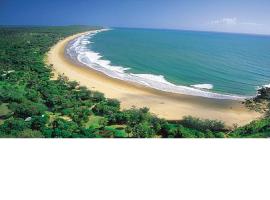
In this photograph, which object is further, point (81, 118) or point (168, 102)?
point (168, 102)

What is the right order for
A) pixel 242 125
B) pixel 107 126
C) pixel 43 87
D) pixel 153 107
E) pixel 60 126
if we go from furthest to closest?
pixel 43 87, pixel 153 107, pixel 242 125, pixel 107 126, pixel 60 126

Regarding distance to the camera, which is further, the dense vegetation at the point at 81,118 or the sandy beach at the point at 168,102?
the sandy beach at the point at 168,102

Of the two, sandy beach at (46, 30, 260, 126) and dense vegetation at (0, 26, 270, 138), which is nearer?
dense vegetation at (0, 26, 270, 138)

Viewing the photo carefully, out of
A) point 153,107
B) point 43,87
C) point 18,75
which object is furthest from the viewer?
point 18,75

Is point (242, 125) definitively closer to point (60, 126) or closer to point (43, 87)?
point (60, 126)

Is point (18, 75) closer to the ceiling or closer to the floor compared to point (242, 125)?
closer to the ceiling
